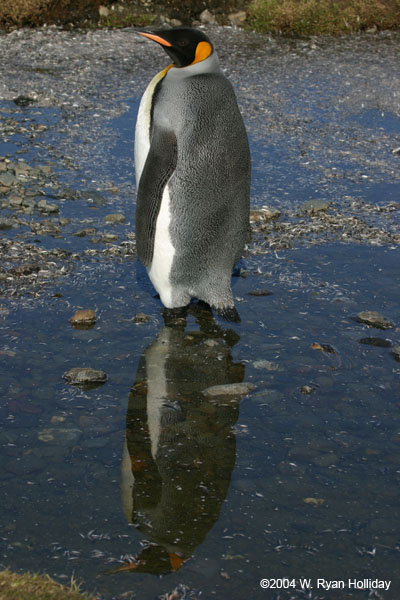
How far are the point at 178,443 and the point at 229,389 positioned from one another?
49 centimetres

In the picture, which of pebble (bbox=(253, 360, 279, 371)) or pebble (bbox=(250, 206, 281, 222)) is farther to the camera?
pebble (bbox=(250, 206, 281, 222))

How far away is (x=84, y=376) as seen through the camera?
3.74m

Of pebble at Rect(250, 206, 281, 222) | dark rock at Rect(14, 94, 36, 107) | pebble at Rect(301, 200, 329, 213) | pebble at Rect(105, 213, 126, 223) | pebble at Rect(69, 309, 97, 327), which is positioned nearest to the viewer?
pebble at Rect(69, 309, 97, 327)

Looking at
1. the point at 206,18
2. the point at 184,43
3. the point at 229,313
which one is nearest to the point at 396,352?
the point at 229,313

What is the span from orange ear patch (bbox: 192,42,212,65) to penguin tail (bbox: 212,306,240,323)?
1.26 meters

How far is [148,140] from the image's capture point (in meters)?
4.36

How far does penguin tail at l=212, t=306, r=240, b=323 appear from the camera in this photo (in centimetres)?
436

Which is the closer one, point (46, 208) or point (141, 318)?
point (141, 318)

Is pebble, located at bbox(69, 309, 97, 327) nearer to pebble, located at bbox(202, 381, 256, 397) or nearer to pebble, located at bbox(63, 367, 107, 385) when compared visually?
pebble, located at bbox(63, 367, 107, 385)

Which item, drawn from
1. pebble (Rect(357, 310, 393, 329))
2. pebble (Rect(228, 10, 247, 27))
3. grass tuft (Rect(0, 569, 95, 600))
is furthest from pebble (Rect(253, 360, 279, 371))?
pebble (Rect(228, 10, 247, 27))

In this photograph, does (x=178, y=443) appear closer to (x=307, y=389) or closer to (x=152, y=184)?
(x=307, y=389)

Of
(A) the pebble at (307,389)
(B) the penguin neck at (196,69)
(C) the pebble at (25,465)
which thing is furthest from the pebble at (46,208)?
(C) the pebble at (25,465)

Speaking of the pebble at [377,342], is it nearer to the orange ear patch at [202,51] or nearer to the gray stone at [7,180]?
the orange ear patch at [202,51]

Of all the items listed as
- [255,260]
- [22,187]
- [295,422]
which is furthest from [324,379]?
[22,187]
